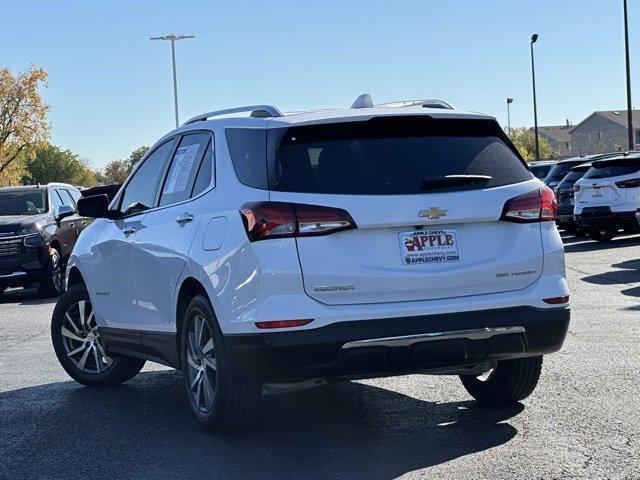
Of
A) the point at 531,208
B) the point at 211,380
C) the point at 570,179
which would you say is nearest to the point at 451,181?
the point at 531,208

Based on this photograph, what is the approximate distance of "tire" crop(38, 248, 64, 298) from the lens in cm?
1775

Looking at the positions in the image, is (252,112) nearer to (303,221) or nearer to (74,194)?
(303,221)

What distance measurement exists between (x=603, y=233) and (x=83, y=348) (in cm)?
1675

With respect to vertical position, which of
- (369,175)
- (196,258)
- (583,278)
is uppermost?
(369,175)

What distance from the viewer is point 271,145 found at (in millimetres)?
5922

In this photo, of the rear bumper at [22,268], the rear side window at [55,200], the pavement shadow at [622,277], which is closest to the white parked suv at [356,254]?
the pavement shadow at [622,277]

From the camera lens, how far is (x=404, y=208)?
5.77 m

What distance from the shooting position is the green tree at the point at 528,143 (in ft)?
474

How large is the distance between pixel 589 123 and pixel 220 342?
446 feet

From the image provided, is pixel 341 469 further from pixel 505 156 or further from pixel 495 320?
pixel 505 156

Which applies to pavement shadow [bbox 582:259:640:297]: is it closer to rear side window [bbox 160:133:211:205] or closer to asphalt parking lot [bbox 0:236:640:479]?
asphalt parking lot [bbox 0:236:640:479]

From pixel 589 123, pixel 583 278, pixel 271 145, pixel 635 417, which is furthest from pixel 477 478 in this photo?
pixel 589 123

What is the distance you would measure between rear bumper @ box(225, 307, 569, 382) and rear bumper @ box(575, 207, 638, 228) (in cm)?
1679

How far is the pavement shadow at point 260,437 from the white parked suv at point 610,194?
15.3 metres
